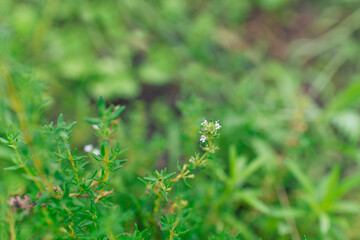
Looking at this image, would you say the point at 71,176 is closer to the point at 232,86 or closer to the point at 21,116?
the point at 21,116

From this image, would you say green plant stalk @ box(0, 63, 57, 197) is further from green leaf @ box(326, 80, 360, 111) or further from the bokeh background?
green leaf @ box(326, 80, 360, 111)

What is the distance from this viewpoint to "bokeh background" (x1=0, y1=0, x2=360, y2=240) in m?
1.70

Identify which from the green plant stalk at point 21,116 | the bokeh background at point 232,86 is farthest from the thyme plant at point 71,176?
the bokeh background at point 232,86

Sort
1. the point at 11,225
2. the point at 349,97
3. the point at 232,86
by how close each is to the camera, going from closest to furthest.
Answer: the point at 11,225 → the point at 349,97 → the point at 232,86

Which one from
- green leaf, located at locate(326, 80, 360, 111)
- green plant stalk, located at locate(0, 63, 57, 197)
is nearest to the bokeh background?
green leaf, located at locate(326, 80, 360, 111)

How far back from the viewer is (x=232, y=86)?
2443mm

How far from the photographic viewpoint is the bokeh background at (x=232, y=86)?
170cm

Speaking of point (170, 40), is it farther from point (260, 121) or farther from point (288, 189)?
point (288, 189)

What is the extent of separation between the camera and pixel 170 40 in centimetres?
258

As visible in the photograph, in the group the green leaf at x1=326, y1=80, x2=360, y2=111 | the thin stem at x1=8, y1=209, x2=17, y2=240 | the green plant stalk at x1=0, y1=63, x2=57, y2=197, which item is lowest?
the thin stem at x1=8, y1=209, x2=17, y2=240

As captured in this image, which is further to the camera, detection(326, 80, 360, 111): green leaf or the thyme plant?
detection(326, 80, 360, 111): green leaf

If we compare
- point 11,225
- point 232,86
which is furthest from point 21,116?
point 232,86

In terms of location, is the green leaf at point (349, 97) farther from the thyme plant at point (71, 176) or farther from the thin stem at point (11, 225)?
the thin stem at point (11, 225)

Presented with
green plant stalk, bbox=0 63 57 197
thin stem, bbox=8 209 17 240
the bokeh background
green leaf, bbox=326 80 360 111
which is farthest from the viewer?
green leaf, bbox=326 80 360 111
